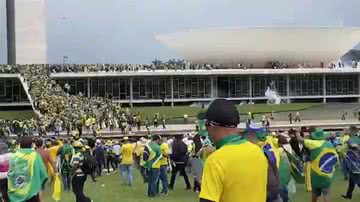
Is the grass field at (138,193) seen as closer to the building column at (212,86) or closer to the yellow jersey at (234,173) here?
the yellow jersey at (234,173)

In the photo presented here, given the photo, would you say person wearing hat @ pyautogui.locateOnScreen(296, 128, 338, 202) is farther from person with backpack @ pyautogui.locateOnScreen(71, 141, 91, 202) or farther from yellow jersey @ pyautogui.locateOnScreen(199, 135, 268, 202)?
yellow jersey @ pyautogui.locateOnScreen(199, 135, 268, 202)

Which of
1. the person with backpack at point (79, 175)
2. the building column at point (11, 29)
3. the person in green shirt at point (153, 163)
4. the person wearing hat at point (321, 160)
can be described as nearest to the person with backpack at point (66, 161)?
the person in green shirt at point (153, 163)

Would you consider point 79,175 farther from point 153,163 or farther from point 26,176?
point 26,176

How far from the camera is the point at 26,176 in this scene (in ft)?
29.2

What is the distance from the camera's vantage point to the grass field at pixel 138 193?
1572cm

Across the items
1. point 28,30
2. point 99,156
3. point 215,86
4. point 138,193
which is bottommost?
point 138,193

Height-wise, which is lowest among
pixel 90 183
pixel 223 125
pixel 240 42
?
pixel 90 183

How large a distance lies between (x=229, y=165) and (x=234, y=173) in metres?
0.06

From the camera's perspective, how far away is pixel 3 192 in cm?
1064

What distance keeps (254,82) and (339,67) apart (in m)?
9.57

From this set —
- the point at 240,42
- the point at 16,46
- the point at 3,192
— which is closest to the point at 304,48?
the point at 240,42

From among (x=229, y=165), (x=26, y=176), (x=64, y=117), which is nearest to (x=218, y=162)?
(x=229, y=165)

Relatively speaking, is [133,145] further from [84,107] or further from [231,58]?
[231,58]

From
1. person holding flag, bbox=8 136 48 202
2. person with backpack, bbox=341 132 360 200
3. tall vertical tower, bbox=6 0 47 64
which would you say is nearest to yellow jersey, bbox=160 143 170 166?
person with backpack, bbox=341 132 360 200
